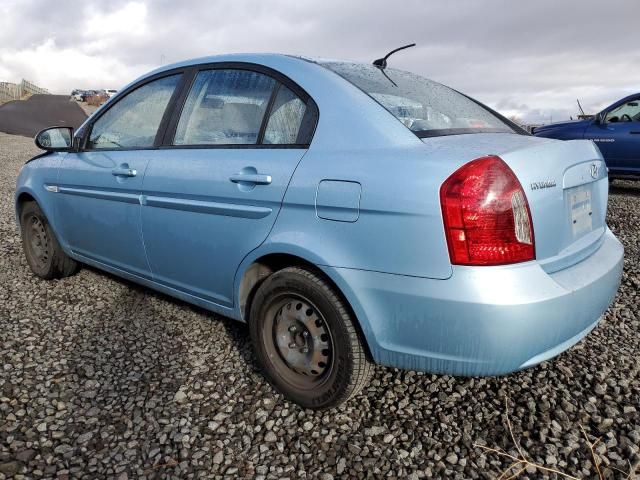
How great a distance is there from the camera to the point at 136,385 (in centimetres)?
246

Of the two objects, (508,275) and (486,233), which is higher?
(486,233)

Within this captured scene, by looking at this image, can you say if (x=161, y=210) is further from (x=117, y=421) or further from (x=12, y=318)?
(x=12, y=318)

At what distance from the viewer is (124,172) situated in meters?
2.88

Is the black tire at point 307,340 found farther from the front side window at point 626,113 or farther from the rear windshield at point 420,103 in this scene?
the front side window at point 626,113

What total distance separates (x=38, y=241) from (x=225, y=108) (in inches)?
93.9

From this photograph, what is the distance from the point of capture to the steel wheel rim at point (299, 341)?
214 cm

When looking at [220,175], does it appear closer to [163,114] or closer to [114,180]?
[163,114]

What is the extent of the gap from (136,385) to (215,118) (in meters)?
1.43

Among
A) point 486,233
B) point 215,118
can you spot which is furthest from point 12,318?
point 486,233

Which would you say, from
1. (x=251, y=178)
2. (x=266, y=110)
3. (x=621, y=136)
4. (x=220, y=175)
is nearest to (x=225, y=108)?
(x=266, y=110)

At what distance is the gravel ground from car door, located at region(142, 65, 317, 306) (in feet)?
1.47

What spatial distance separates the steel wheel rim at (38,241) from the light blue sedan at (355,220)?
1.21 meters

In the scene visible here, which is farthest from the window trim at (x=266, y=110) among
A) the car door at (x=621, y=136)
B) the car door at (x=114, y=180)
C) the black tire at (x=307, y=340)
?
the car door at (x=621, y=136)

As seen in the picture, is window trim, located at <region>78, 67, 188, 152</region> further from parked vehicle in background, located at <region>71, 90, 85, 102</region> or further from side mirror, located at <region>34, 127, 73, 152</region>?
parked vehicle in background, located at <region>71, 90, 85, 102</region>
